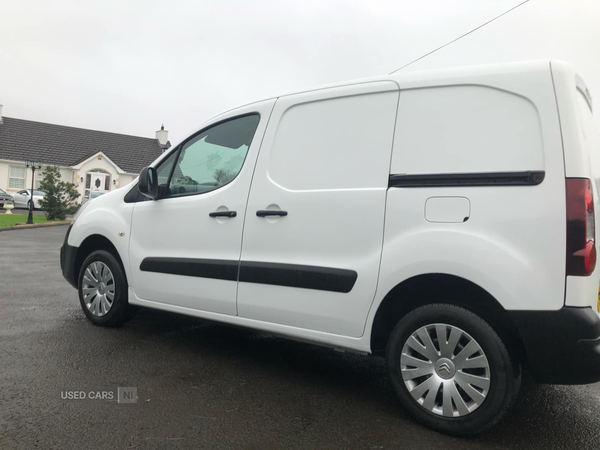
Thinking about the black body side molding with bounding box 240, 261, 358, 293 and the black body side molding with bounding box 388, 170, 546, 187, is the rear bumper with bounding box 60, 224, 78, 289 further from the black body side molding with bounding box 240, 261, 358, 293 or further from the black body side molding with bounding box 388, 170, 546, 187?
the black body side molding with bounding box 388, 170, 546, 187

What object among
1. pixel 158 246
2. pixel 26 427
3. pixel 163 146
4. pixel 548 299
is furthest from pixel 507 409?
pixel 163 146

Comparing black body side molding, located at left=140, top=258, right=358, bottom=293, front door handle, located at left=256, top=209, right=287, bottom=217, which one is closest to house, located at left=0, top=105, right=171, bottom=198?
black body side molding, located at left=140, top=258, right=358, bottom=293

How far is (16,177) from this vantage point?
3431cm

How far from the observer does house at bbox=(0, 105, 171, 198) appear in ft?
113

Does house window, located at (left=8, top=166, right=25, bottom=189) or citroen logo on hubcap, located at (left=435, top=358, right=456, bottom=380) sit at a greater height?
house window, located at (left=8, top=166, right=25, bottom=189)

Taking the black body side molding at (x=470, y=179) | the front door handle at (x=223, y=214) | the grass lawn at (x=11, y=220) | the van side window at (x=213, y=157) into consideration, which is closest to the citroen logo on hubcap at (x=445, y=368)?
the black body side molding at (x=470, y=179)

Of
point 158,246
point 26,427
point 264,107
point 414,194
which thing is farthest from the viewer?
point 158,246

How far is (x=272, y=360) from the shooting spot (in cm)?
400

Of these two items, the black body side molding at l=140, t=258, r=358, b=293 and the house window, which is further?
the house window

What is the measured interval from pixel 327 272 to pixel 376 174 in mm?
709

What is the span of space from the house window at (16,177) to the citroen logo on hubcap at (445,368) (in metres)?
37.9

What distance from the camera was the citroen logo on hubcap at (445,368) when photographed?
2.73m

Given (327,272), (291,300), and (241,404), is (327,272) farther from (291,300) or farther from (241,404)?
(241,404)

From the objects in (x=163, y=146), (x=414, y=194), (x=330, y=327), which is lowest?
(x=330, y=327)
